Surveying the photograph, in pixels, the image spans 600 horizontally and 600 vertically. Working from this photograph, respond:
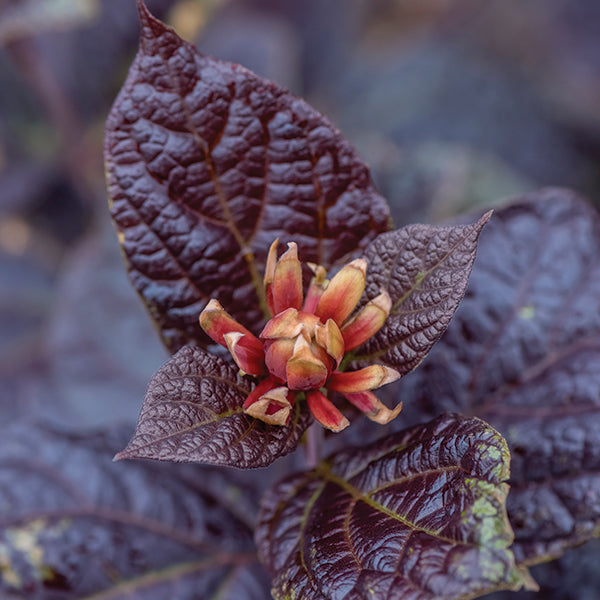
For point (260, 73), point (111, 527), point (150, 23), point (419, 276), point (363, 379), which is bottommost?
point (111, 527)

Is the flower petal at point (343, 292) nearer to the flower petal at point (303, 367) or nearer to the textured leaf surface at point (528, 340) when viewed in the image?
the flower petal at point (303, 367)

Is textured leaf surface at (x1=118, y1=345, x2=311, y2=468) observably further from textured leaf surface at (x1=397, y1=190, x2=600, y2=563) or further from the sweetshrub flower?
textured leaf surface at (x1=397, y1=190, x2=600, y2=563)

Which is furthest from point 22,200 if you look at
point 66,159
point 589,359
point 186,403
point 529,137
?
point 529,137

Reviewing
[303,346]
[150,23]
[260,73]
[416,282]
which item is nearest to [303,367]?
[303,346]

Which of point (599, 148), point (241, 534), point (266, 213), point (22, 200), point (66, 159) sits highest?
point (599, 148)

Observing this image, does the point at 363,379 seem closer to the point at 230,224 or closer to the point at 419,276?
the point at 419,276

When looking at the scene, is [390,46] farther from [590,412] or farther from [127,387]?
[590,412]

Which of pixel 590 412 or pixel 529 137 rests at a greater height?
pixel 529 137
